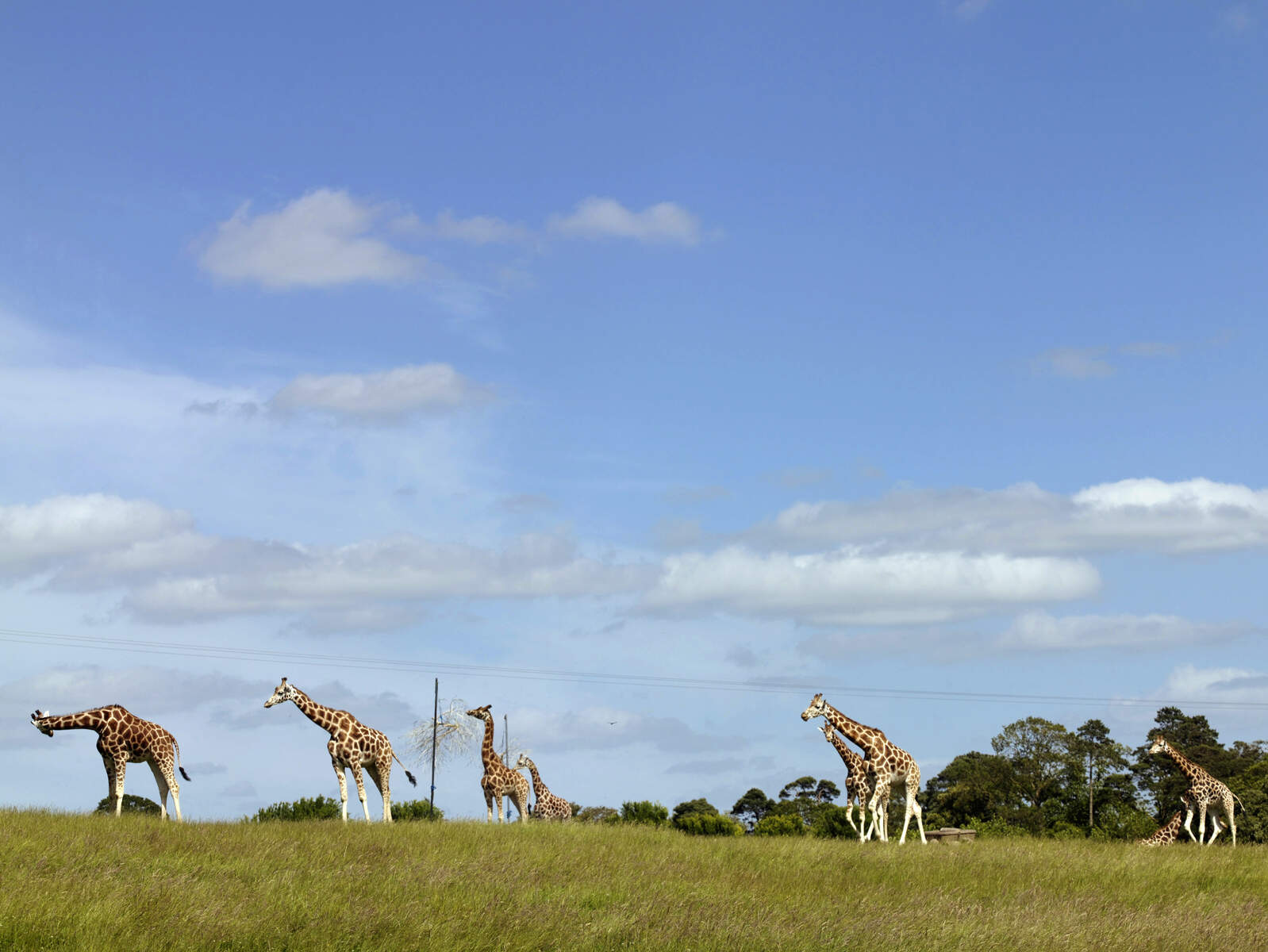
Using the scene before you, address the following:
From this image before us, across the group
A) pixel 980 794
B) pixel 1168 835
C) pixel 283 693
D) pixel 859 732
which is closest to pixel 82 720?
pixel 283 693

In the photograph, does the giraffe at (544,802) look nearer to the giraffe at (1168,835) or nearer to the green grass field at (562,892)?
the green grass field at (562,892)

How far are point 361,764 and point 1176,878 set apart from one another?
62.0ft

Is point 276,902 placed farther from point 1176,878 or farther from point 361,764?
point 1176,878

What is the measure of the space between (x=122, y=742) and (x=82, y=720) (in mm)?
1138

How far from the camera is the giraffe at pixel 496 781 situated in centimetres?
3284

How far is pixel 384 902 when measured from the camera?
54.9ft

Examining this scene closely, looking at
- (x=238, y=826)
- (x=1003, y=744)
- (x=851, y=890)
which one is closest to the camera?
(x=851, y=890)

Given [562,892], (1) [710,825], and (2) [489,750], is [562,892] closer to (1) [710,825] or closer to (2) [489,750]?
(2) [489,750]

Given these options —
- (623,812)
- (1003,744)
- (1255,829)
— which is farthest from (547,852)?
(1003,744)

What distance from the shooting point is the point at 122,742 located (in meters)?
28.3

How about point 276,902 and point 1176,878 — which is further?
point 1176,878

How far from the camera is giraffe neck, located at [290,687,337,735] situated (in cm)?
3053

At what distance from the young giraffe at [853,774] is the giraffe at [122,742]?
16897 millimetres

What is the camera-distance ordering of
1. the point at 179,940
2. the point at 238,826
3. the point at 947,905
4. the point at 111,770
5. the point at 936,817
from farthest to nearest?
the point at 936,817 → the point at 111,770 → the point at 238,826 → the point at 947,905 → the point at 179,940
